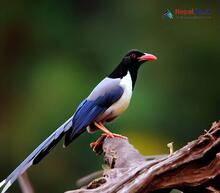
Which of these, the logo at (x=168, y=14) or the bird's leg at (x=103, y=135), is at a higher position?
the logo at (x=168, y=14)

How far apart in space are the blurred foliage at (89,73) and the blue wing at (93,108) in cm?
57

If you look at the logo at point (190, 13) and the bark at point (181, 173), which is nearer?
the bark at point (181, 173)

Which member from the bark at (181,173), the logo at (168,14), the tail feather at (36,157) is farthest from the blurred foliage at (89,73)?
the bark at (181,173)

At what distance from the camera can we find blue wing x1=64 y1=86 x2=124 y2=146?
212 centimetres

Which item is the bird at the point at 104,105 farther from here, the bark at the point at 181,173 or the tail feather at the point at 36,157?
the bark at the point at 181,173

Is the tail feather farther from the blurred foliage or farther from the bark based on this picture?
the blurred foliage

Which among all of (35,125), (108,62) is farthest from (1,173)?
(108,62)

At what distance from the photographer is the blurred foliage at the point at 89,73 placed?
285cm

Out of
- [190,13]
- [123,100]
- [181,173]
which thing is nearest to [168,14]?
[190,13]

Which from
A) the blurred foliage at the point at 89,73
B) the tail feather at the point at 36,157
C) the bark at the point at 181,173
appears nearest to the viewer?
the bark at the point at 181,173

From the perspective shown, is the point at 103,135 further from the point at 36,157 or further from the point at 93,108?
the point at 36,157

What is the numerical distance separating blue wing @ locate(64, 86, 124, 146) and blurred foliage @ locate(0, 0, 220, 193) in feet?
1.85

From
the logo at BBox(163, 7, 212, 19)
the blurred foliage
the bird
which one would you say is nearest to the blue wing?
the bird

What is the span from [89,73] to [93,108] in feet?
2.83
